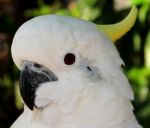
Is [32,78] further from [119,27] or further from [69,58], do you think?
[119,27]

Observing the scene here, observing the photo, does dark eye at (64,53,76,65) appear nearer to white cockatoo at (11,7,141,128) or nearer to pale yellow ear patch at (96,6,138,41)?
white cockatoo at (11,7,141,128)

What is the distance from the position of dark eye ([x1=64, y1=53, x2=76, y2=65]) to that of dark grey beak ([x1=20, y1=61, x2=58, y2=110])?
58 millimetres

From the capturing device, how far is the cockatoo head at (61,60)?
5.44ft

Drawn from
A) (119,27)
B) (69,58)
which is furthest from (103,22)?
(69,58)

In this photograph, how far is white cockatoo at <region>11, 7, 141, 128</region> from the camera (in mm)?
1663

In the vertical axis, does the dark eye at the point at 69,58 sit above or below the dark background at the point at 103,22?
above

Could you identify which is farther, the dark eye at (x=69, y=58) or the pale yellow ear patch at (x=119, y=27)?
the pale yellow ear patch at (x=119, y=27)

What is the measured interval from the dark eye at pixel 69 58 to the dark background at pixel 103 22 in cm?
124

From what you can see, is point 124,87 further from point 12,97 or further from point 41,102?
point 12,97

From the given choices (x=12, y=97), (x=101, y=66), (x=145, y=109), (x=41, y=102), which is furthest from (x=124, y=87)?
(x=12, y=97)

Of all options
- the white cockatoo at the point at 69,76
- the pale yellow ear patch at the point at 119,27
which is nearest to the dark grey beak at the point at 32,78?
the white cockatoo at the point at 69,76

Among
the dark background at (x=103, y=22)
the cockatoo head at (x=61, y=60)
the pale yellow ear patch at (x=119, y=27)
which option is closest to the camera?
the cockatoo head at (x=61, y=60)

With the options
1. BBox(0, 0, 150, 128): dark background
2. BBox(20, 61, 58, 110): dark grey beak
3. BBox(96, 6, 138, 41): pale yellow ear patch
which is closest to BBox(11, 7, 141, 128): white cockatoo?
BBox(20, 61, 58, 110): dark grey beak

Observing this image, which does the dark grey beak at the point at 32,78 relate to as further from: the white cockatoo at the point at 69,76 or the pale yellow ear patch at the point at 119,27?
the pale yellow ear patch at the point at 119,27
